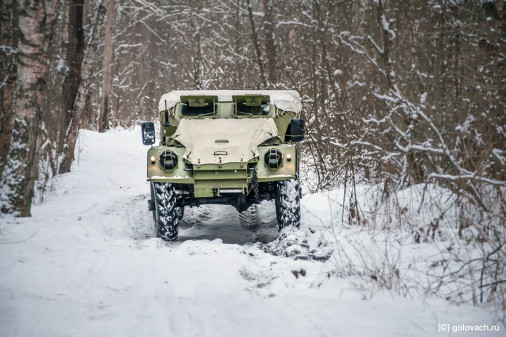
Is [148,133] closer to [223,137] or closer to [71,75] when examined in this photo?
[223,137]

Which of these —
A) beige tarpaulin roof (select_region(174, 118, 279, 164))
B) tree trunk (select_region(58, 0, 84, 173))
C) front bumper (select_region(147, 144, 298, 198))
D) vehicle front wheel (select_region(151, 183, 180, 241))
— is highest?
tree trunk (select_region(58, 0, 84, 173))

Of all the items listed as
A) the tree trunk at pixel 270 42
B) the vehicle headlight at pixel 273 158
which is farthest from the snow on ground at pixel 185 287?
the tree trunk at pixel 270 42

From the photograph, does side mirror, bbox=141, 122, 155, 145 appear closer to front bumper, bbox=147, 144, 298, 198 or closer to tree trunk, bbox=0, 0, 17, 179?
front bumper, bbox=147, 144, 298, 198

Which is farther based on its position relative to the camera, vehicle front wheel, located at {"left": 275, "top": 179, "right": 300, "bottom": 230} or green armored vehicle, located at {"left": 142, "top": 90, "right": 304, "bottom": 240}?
vehicle front wheel, located at {"left": 275, "top": 179, "right": 300, "bottom": 230}

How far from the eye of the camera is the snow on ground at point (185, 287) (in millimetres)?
3484

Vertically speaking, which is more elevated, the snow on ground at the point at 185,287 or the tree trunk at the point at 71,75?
the tree trunk at the point at 71,75

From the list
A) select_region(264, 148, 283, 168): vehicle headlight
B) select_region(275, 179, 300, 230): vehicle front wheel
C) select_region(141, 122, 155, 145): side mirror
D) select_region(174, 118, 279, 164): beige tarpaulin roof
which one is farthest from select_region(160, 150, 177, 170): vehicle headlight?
select_region(275, 179, 300, 230): vehicle front wheel

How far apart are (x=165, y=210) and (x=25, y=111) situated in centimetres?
243

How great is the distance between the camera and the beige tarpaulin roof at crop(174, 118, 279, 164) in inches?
244

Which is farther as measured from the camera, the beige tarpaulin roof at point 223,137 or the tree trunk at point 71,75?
the tree trunk at point 71,75

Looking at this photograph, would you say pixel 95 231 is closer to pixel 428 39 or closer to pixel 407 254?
pixel 407 254

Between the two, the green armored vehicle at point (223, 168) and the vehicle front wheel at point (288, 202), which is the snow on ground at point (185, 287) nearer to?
the vehicle front wheel at point (288, 202)

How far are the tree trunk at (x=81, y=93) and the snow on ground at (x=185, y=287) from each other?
13.4 feet

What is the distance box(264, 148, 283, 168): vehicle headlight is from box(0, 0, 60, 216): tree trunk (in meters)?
3.24
